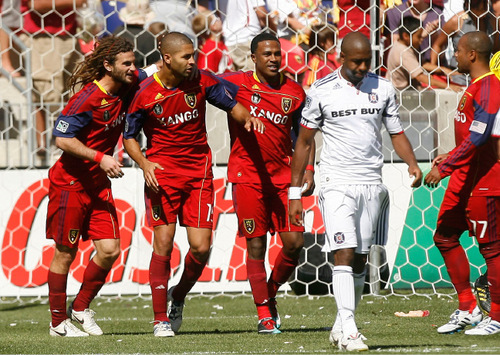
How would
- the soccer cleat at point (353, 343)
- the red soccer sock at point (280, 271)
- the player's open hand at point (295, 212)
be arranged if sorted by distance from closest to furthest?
the soccer cleat at point (353, 343) < the player's open hand at point (295, 212) < the red soccer sock at point (280, 271)

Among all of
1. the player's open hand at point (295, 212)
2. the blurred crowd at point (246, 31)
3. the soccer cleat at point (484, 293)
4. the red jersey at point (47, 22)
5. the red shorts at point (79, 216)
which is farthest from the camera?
the red jersey at point (47, 22)

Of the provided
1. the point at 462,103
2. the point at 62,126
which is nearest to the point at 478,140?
the point at 462,103

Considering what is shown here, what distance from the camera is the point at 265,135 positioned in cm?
714

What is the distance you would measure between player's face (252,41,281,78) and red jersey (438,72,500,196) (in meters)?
1.45

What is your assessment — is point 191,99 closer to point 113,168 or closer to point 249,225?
point 113,168

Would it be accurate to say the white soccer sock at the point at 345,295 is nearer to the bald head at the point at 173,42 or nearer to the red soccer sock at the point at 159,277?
the red soccer sock at the point at 159,277

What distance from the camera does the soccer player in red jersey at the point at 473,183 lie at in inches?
238

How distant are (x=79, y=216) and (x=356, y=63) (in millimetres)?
2502

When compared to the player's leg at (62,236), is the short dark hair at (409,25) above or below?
above

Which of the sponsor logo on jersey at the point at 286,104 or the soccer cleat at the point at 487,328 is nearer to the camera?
the soccer cleat at the point at 487,328

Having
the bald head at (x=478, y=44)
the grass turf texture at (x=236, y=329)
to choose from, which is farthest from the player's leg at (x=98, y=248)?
the bald head at (x=478, y=44)

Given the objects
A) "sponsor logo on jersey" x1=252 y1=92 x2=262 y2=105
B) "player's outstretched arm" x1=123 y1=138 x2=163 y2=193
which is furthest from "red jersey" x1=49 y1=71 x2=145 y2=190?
"sponsor logo on jersey" x1=252 y1=92 x2=262 y2=105

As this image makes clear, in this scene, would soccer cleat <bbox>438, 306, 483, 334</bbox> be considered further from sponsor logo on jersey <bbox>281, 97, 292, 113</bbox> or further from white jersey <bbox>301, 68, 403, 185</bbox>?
sponsor logo on jersey <bbox>281, 97, 292, 113</bbox>

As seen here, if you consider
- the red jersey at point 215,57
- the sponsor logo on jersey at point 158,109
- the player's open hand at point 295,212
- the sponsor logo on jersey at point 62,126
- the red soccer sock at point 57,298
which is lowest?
the red soccer sock at point 57,298
